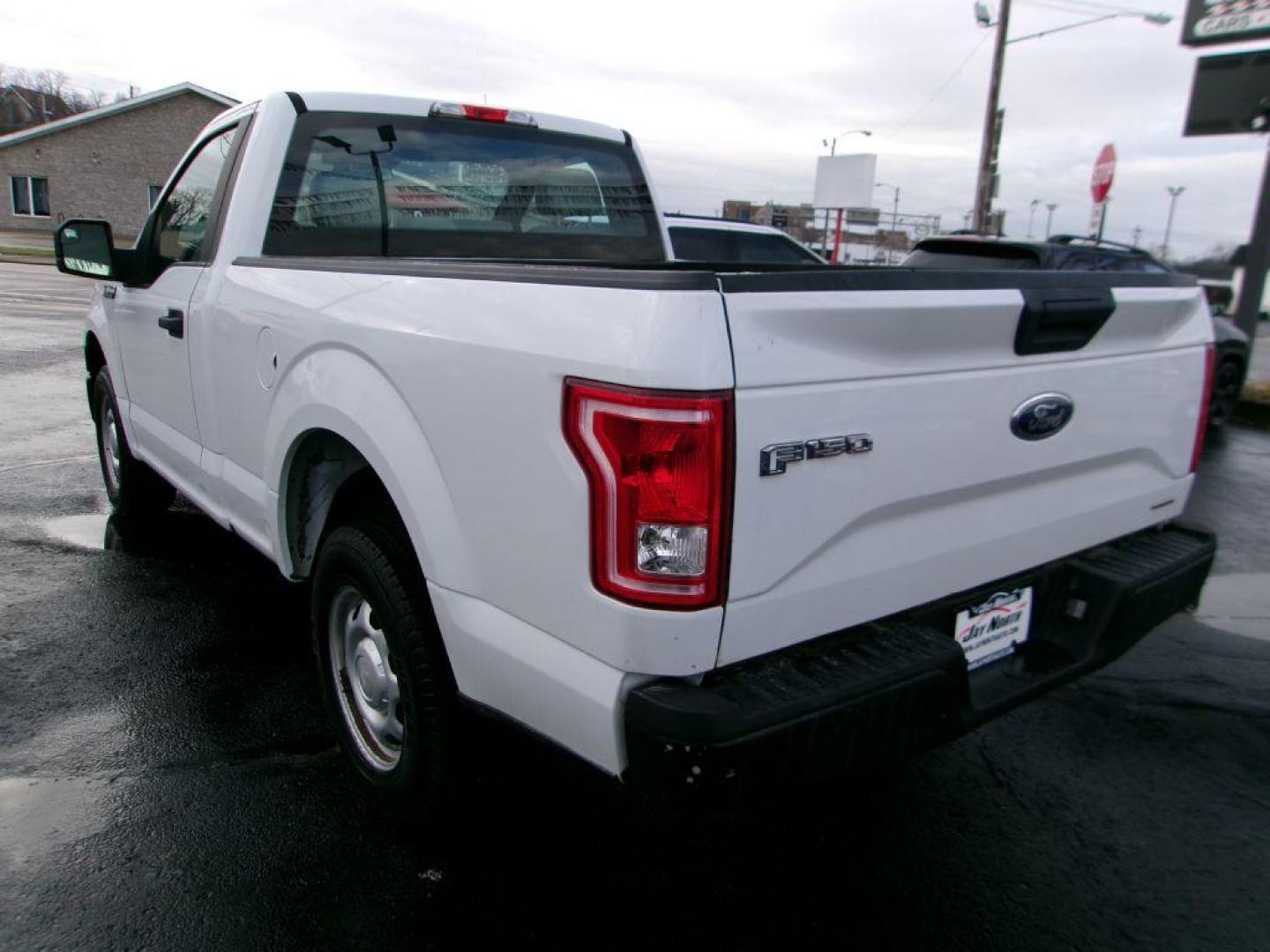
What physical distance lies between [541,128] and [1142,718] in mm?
3278

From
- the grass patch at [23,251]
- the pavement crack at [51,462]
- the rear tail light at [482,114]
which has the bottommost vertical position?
the pavement crack at [51,462]

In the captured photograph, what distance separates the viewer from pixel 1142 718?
136 inches

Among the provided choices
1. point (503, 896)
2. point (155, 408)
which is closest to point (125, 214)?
point (155, 408)

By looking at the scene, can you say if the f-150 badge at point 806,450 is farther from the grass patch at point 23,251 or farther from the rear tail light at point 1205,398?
the grass patch at point 23,251

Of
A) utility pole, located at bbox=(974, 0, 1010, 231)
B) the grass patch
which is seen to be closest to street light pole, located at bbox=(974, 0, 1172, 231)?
utility pole, located at bbox=(974, 0, 1010, 231)

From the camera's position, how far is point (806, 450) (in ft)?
5.98

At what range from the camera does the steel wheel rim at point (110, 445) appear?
5.00 meters

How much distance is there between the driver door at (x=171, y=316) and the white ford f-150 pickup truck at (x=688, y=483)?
9.2 inches

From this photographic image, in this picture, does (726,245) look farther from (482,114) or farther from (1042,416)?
(1042,416)

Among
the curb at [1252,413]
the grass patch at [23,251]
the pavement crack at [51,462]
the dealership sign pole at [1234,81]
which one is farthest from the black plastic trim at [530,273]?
the grass patch at [23,251]

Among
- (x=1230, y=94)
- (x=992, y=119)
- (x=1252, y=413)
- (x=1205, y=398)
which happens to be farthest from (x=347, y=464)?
(x=992, y=119)

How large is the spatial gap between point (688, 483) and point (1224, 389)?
9691mm

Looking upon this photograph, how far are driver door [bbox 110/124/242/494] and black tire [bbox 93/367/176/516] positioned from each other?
16.7 inches

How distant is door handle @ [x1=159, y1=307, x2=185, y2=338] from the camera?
3.51 metres
